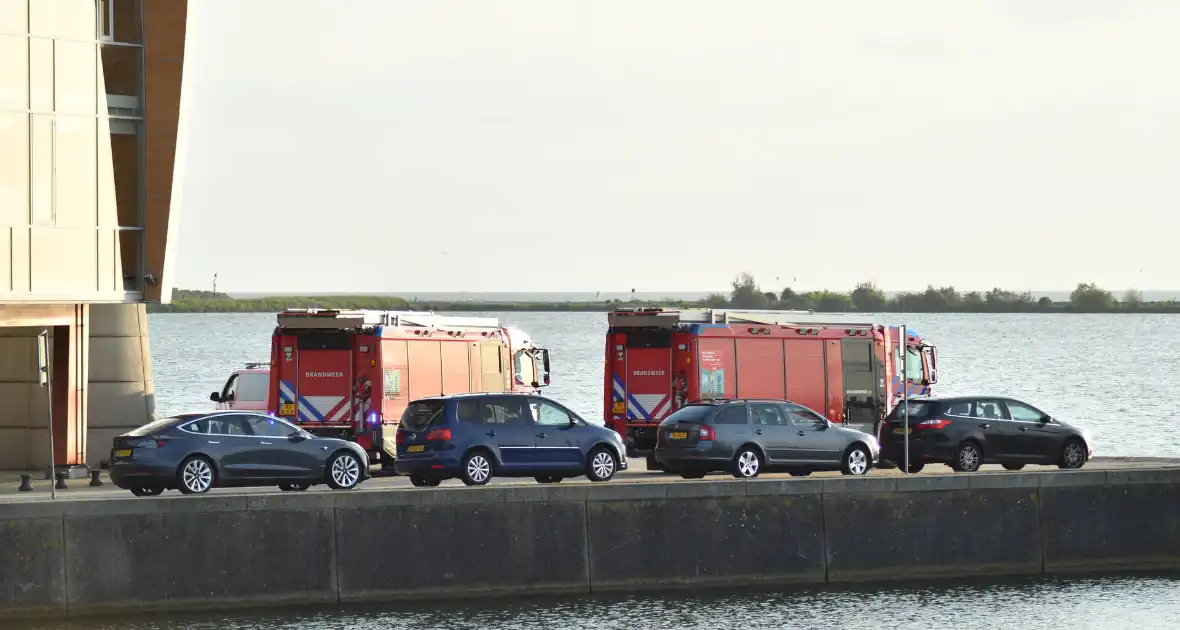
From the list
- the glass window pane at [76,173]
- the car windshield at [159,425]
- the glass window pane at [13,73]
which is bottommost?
the car windshield at [159,425]

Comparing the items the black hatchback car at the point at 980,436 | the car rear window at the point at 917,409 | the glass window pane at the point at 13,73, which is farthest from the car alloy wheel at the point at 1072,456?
the glass window pane at the point at 13,73

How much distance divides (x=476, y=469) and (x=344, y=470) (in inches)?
81.4

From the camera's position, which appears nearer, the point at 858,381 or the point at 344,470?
the point at 344,470

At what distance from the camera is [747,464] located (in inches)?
1203

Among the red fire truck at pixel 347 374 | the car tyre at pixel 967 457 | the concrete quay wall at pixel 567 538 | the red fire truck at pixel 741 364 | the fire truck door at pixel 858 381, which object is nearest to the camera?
the concrete quay wall at pixel 567 538

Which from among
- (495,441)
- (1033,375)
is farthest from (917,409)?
(1033,375)

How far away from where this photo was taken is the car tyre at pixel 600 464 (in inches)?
1168

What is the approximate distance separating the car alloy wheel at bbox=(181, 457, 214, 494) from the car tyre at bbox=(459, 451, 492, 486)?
3969 mm

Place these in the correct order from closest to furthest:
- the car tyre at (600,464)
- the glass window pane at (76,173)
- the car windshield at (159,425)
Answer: the car windshield at (159,425)
the car tyre at (600,464)
the glass window pane at (76,173)

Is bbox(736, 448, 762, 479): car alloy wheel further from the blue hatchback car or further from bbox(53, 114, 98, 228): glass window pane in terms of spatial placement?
bbox(53, 114, 98, 228): glass window pane

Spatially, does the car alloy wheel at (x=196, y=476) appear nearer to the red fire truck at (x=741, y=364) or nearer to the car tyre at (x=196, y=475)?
the car tyre at (x=196, y=475)

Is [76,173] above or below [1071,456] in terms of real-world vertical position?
above

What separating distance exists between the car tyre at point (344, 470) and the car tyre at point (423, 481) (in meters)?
1.01

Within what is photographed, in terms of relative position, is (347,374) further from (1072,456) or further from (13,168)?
(1072,456)
